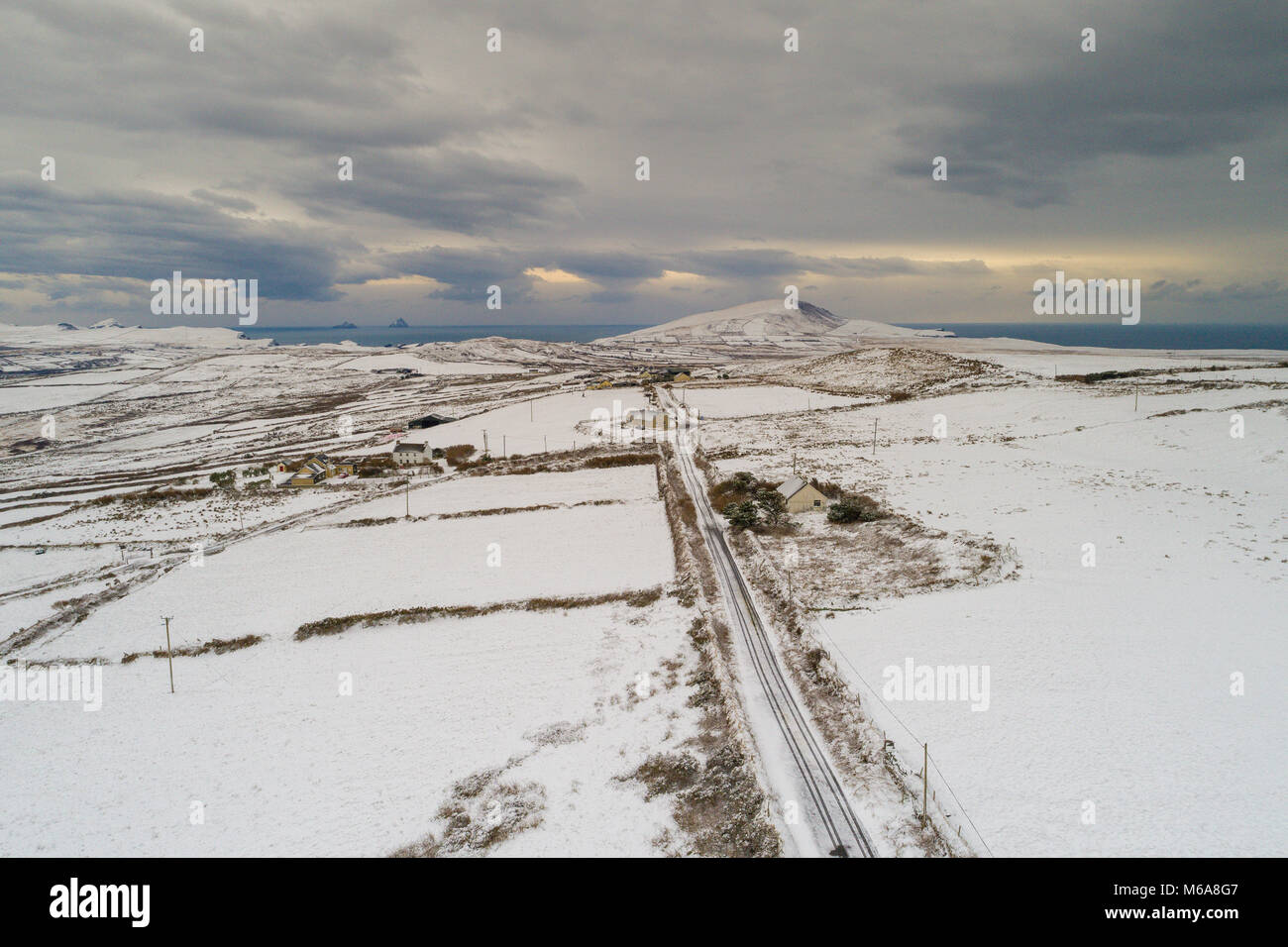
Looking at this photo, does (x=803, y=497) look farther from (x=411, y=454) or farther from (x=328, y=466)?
(x=328, y=466)

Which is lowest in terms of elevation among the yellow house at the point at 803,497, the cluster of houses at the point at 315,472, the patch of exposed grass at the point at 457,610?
the patch of exposed grass at the point at 457,610

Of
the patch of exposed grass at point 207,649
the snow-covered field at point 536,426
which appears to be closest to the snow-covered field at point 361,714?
the patch of exposed grass at point 207,649

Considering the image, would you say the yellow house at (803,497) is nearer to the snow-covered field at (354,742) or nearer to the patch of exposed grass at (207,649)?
the snow-covered field at (354,742)

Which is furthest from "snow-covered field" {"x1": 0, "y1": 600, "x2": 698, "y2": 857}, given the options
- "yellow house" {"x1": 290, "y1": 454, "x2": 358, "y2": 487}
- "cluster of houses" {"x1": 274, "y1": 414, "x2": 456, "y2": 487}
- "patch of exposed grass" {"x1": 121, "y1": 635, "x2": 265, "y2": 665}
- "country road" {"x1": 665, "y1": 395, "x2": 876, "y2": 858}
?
"cluster of houses" {"x1": 274, "y1": 414, "x2": 456, "y2": 487}

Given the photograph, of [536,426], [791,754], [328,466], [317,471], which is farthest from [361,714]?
[536,426]

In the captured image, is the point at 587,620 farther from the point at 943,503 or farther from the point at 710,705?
the point at 943,503

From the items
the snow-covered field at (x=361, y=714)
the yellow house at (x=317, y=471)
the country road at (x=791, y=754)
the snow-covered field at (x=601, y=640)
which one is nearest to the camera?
the country road at (x=791, y=754)

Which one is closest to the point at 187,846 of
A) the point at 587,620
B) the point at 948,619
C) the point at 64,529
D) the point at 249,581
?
the point at 587,620
